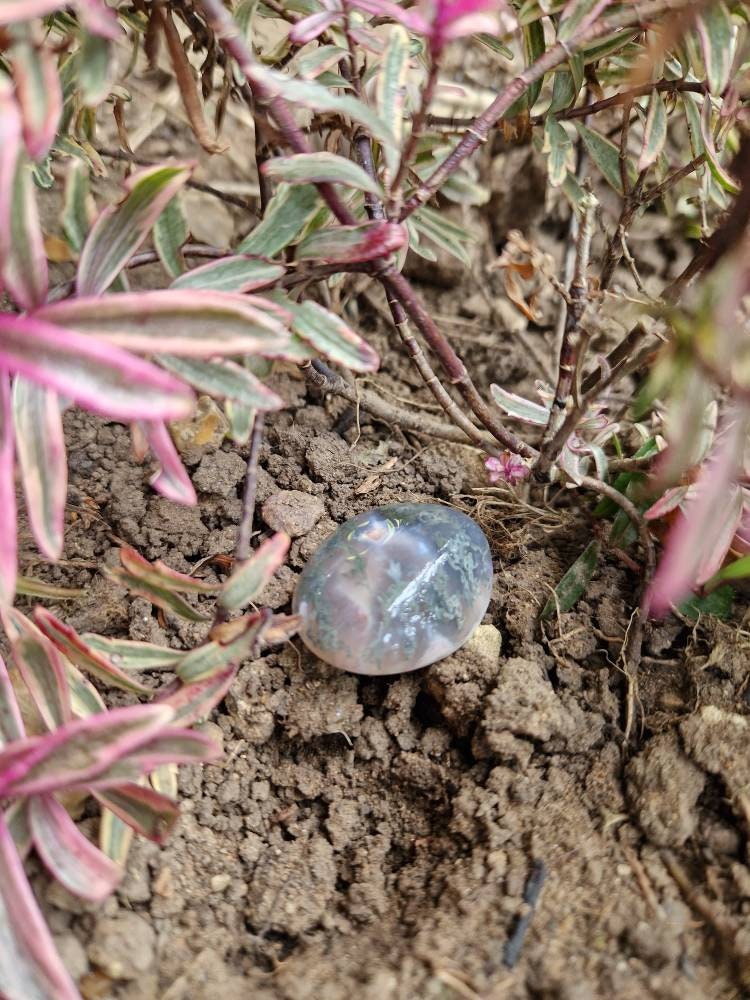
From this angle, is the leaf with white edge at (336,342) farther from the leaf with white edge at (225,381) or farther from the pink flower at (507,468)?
the pink flower at (507,468)

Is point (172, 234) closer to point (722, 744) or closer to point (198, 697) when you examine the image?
point (198, 697)

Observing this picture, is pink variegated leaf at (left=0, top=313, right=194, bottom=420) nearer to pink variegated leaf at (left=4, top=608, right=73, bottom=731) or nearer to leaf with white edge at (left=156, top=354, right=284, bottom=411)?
leaf with white edge at (left=156, top=354, right=284, bottom=411)

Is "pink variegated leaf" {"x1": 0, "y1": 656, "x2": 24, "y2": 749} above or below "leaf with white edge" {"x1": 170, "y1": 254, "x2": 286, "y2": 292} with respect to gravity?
below

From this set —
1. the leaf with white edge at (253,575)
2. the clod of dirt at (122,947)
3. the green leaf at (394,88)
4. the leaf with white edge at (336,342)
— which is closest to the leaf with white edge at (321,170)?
the green leaf at (394,88)

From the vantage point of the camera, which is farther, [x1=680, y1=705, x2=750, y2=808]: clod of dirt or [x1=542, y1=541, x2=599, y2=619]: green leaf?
[x1=542, y1=541, x2=599, y2=619]: green leaf

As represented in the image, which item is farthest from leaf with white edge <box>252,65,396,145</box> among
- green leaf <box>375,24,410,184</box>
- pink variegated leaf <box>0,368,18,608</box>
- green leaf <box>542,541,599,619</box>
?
green leaf <box>542,541,599,619</box>

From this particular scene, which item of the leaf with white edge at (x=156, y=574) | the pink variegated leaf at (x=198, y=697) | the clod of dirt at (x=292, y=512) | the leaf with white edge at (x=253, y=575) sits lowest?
the clod of dirt at (x=292, y=512)

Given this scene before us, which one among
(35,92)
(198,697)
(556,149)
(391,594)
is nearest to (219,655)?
(198,697)

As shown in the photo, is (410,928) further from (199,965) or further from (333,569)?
(333,569)
